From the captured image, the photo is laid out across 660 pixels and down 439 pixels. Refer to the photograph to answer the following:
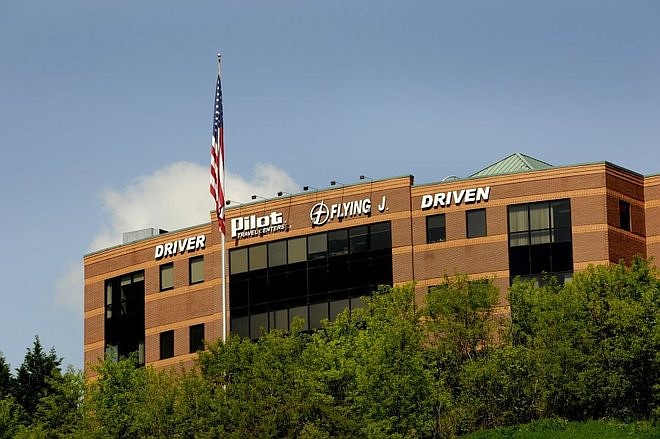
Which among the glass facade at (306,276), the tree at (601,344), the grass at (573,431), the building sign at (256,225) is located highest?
the building sign at (256,225)

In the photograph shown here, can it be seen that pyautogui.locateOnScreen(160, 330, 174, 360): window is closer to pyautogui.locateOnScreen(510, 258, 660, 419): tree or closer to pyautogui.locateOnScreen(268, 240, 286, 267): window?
pyautogui.locateOnScreen(268, 240, 286, 267): window

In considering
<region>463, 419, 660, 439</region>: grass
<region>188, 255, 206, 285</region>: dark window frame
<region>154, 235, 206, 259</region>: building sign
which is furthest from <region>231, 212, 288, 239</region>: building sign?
<region>463, 419, 660, 439</region>: grass

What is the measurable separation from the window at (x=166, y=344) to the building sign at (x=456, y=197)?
69.5 feet

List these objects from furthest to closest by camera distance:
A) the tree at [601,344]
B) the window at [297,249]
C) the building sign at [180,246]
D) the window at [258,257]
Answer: the building sign at [180,246], the window at [258,257], the window at [297,249], the tree at [601,344]

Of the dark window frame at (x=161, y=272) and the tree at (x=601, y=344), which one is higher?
the dark window frame at (x=161, y=272)

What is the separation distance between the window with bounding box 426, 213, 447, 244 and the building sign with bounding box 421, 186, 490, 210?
0.67m

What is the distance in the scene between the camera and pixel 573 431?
7012 cm

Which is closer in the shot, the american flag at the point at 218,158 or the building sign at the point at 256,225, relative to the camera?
the american flag at the point at 218,158

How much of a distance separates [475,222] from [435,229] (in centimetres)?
252

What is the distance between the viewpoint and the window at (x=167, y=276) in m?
102

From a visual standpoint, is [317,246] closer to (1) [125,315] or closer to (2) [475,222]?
(2) [475,222]

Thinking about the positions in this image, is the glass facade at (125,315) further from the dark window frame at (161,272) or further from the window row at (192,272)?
the window row at (192,272)

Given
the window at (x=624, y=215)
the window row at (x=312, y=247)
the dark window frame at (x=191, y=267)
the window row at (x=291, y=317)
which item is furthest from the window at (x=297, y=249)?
the window at (x=624, y=215)

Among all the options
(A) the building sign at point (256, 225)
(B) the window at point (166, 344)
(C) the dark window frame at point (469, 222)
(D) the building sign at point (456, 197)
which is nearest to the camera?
(C) the dark window frame at point (469, 222)
